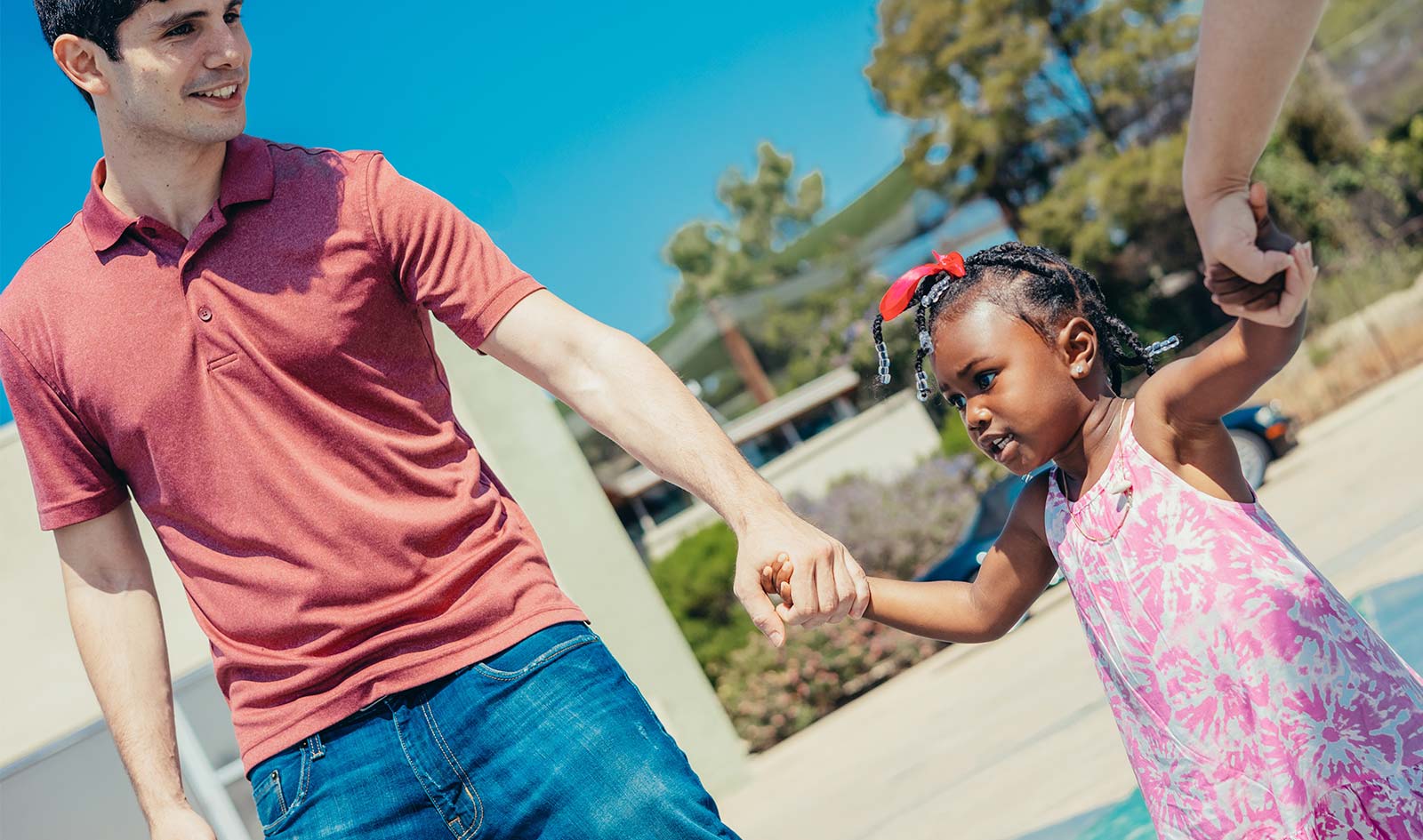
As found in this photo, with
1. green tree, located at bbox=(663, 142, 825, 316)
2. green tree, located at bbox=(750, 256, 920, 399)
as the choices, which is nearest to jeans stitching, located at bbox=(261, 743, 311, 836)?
green tree, located at bbox=(750, 256, 920, 399)

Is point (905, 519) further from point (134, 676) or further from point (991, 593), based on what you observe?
point (134, 676)

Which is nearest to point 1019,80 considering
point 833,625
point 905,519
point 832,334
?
point 832,334

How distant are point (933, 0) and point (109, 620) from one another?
24.3 metres

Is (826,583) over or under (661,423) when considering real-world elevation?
under

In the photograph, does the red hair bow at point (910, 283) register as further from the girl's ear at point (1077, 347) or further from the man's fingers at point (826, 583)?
the man's fingers at point (826, 583)

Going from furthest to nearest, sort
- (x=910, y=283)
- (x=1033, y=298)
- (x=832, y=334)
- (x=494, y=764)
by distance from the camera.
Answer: (x=832, y=334) < (x=910, y=283) < (x=1033, y=298) < (x=494, y=764)

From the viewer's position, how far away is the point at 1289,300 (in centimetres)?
165

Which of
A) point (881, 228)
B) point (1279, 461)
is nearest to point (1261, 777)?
point (1279, 461)

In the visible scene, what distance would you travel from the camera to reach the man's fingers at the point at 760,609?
208cm

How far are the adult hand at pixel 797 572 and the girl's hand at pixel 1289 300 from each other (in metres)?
0.69

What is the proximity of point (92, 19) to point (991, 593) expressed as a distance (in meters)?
1.98

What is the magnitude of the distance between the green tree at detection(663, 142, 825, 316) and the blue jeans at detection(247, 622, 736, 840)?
48.3 meters

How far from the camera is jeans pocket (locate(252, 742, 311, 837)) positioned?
7.20ft

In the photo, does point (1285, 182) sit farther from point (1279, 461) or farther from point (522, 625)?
point (522, 625)
